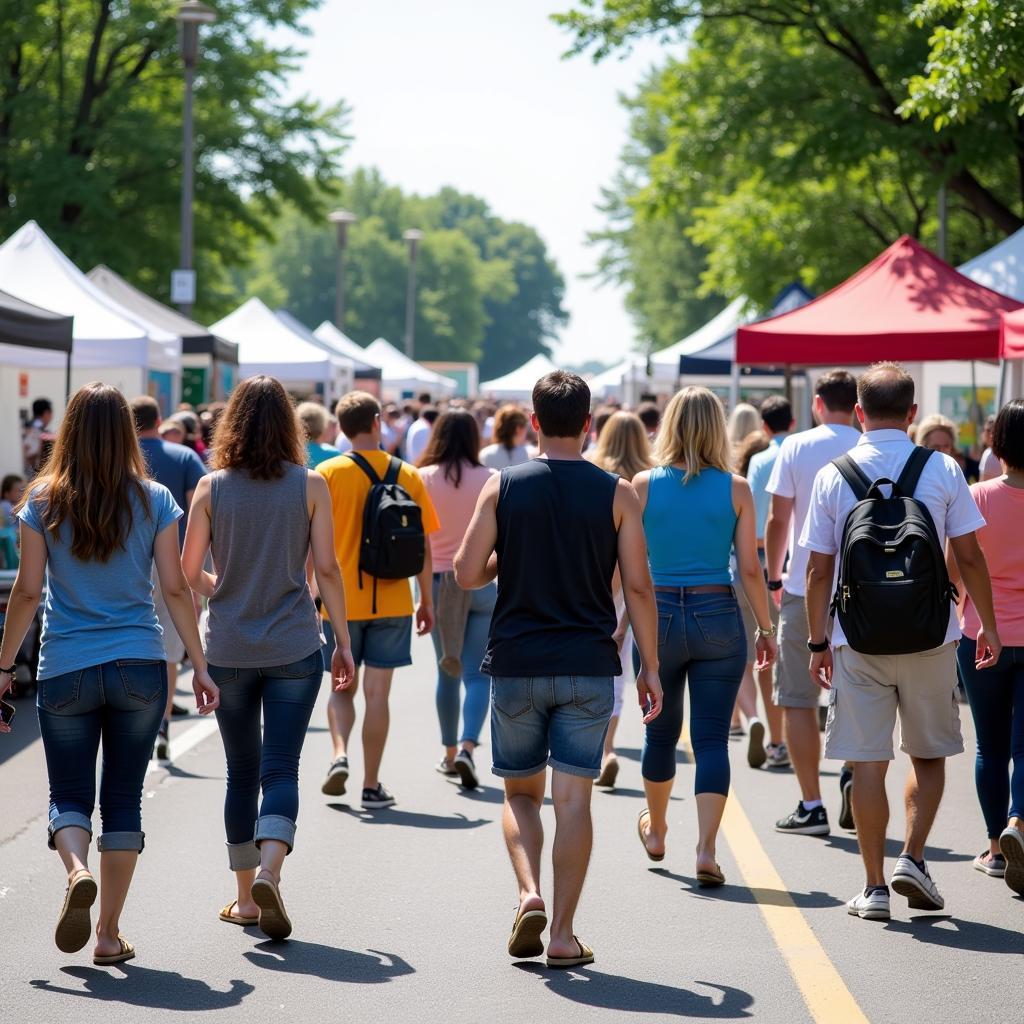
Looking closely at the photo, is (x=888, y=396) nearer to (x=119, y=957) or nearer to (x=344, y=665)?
(x=344, y=665)

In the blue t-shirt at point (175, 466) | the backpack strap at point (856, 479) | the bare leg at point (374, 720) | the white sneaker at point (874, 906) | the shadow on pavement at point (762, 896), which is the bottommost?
the shadow on pavement at point (762, 896)

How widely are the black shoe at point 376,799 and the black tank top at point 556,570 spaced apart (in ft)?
9.13

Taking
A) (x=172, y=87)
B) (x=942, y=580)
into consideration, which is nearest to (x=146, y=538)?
(x=942, y=580)

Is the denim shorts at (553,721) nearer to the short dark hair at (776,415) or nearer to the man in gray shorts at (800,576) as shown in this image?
the man in gray shorts at (800,576)

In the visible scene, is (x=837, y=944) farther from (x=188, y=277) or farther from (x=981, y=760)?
(x=188, y=277)

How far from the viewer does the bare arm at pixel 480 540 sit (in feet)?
17.9

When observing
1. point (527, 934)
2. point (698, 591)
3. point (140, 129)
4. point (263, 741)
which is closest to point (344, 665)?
point (263, 741)

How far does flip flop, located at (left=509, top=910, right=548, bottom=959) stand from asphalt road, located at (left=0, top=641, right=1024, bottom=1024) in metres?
0.05

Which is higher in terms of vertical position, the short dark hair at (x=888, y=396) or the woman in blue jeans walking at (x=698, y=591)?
the short dark hair at (x=888, y=396)

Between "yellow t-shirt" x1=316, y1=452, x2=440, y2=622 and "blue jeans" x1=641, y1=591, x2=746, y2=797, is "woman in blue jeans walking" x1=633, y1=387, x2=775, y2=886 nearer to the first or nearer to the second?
"blue jeans" x1=641, y1=591, x2=746, y2=797

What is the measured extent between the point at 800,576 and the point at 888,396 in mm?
1752

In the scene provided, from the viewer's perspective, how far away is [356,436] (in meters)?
8.03

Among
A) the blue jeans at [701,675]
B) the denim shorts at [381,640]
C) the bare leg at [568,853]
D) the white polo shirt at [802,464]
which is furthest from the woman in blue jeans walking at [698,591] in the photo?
the denim shorts at [381,640]

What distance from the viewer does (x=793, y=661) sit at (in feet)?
25.3
